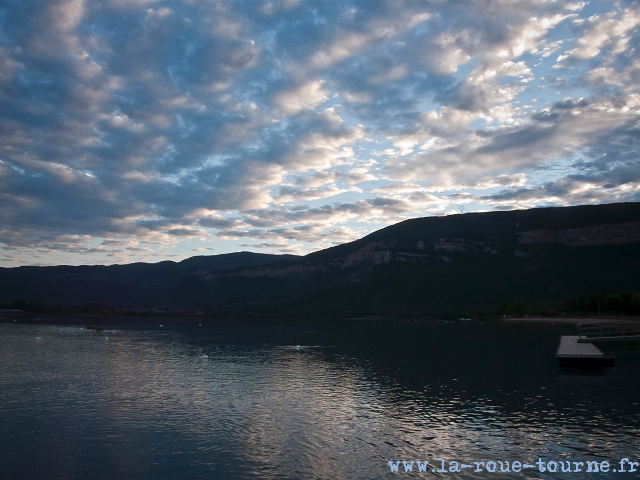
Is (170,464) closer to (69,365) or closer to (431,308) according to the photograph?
(69,365)

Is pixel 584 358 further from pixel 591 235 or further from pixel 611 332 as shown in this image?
pixel 591 235

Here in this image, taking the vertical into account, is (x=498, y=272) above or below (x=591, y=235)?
below

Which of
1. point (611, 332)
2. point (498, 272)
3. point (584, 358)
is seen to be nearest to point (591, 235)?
point (498, 272)

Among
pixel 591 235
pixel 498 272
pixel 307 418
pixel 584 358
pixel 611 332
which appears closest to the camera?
pixel 307 418

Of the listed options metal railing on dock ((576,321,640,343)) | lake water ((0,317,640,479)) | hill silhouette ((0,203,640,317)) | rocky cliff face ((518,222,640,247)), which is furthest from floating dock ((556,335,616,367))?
rocky cliff face ((518,222,640,247))

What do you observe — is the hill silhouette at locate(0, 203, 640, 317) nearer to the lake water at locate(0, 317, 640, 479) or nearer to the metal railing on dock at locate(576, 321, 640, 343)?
the metal railing on dock at locate(576, 321, 640, 343)

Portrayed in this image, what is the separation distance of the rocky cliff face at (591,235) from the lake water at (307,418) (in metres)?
149

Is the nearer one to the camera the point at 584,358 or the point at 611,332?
the point at 584,358

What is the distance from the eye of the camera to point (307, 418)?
71.2 ft

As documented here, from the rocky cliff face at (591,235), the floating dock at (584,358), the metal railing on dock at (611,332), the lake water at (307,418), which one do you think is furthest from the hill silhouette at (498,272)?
the lake water at (307,418)

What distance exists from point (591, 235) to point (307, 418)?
600 ft

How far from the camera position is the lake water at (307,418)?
52.2ft

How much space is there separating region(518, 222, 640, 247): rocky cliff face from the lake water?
14885 centimetres

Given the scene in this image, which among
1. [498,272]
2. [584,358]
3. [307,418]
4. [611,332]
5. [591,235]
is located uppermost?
[591,235]
